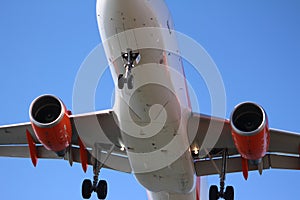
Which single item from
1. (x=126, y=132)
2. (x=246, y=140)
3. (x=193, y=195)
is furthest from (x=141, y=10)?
(x=193, y=195)

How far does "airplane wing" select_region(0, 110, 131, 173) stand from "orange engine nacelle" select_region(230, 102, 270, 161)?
410 centimetres

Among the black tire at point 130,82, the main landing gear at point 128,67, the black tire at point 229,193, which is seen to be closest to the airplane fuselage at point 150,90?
the main landing gear at point 128,67

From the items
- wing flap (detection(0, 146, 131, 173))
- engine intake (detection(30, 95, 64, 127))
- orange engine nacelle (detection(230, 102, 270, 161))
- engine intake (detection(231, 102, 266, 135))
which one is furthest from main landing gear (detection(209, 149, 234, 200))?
engine intake (detection(30, 95, 64, 127))

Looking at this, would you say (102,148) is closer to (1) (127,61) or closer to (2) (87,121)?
(2) (87,121)

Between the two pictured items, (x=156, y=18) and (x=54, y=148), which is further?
(x=54, y=148)

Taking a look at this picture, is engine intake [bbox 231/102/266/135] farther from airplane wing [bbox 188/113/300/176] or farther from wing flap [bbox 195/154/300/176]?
wing flap [bbox 195/154/300/176]

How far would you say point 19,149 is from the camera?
73.7 feet

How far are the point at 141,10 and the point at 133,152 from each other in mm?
4695

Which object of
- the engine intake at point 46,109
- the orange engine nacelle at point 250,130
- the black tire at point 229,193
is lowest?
the black tire at point 229,193

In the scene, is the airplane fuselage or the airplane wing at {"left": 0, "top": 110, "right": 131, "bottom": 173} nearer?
the airplane fuselage

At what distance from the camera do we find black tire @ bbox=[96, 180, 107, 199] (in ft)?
70.1

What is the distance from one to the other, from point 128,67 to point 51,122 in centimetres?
351

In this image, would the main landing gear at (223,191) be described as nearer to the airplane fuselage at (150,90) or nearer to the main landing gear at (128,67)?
the airplane fuselage at (150,90)

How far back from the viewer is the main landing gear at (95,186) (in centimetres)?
2100
